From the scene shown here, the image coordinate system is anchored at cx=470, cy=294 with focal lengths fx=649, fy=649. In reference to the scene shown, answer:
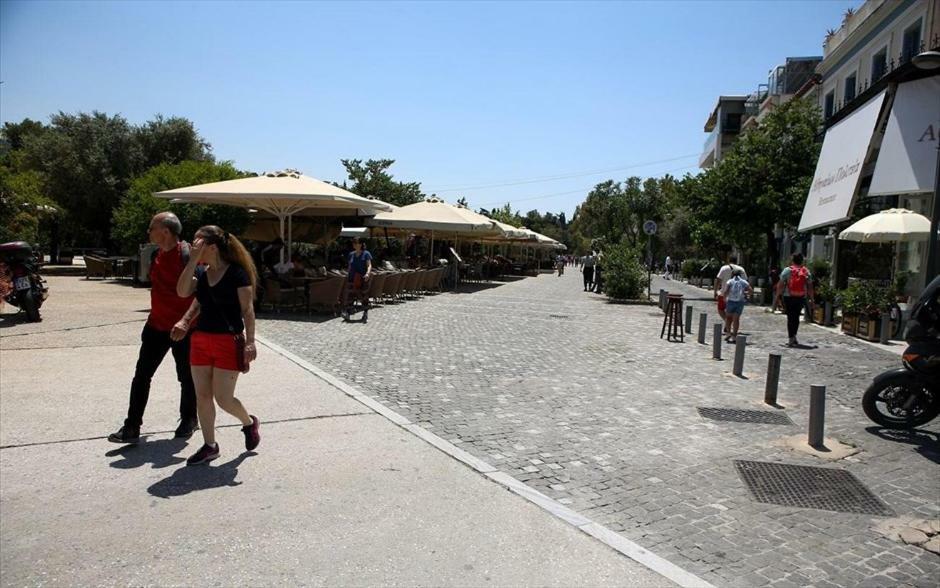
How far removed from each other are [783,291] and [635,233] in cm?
5785

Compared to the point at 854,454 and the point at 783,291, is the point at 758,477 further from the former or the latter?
the point at 783,291

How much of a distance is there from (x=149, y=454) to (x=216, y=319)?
125 cm

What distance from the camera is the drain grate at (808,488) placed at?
452cm

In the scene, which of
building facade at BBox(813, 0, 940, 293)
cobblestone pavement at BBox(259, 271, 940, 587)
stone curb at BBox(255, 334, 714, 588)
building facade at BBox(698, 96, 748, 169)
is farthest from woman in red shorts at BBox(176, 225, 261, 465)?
building facade at BBox(698, 96, 748, 169)

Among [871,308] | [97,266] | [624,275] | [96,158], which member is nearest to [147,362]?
[871,308]

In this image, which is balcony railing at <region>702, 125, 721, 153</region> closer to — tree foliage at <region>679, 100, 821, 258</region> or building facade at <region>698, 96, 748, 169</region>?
building facade at <region>698, 96, 748, 169</region>

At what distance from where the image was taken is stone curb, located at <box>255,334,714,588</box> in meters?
3.42

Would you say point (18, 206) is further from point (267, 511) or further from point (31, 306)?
point (267, 511)

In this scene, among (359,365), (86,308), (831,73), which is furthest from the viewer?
(831,73)

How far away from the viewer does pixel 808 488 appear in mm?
4840

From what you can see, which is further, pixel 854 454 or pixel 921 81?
pixel 921 81

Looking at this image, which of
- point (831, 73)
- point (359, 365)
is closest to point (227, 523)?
point (359, 365)

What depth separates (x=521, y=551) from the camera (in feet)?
11.8

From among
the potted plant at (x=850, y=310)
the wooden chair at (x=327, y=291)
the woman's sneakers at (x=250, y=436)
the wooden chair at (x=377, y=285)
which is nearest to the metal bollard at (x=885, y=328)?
the potted plant at (x=850, y=310)
